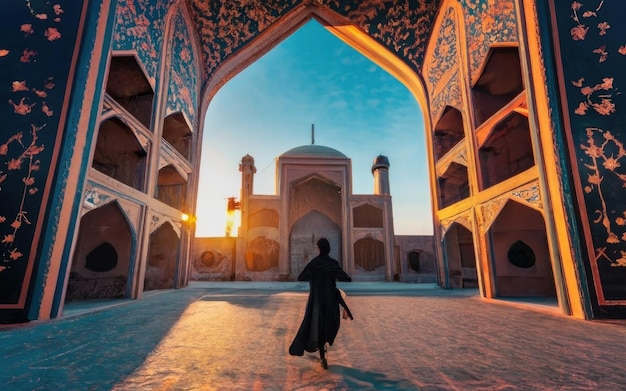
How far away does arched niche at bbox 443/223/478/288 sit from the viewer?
9.02 meters

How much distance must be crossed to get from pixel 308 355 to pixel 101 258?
6.29 meters

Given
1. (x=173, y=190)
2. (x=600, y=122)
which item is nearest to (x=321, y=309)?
(x=600, y=122)

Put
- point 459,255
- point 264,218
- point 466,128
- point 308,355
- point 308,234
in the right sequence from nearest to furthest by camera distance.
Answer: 1. point 308,355
2. point 466,128
3. point 459,255
4. point 264,218
5. point 308,234

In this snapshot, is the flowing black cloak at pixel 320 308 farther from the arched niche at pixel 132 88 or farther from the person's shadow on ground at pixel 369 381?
the arched niche at pixel 132 88

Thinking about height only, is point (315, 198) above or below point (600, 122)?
above

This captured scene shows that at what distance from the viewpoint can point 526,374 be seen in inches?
76.1

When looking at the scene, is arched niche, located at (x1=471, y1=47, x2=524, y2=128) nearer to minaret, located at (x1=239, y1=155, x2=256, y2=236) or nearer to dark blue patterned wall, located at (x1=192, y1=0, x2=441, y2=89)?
dark blue patterned wall, located at (x1=192, y1=0, x2=441, y2=89)

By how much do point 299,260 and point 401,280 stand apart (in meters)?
5.60

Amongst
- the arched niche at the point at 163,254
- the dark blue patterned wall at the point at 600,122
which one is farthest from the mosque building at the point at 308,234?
the dark blue patterned wall at the point at 600,122

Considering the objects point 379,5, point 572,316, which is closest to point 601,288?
point 572,316

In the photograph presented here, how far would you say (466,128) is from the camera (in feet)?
23.5

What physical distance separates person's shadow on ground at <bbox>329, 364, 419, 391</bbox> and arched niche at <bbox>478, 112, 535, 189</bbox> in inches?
238

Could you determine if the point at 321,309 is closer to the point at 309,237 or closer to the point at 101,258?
the point at 101,258

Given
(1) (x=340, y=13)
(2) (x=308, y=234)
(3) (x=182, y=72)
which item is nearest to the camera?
(3) (x=182, y=72)
